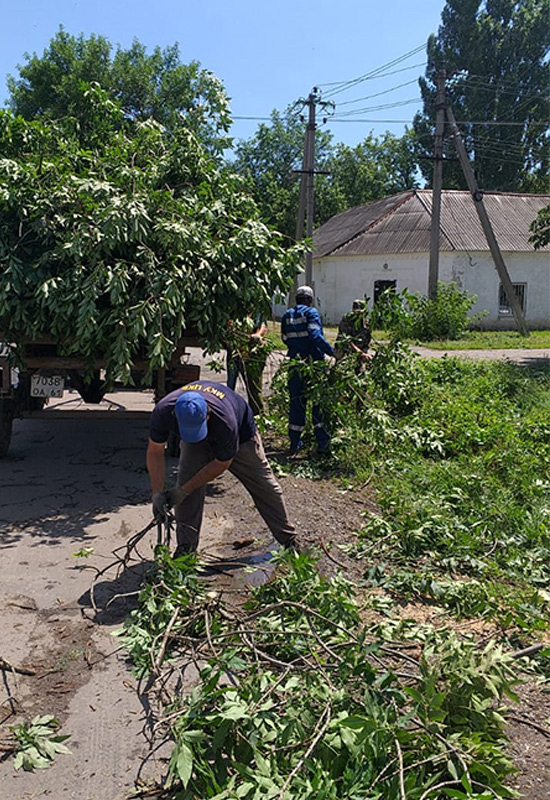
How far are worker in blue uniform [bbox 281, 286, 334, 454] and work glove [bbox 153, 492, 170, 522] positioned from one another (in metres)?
3.56

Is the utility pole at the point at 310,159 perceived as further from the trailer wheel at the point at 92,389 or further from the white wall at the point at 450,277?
the trailer wheel at the point at 92,389

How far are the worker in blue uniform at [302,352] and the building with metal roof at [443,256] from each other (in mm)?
21019

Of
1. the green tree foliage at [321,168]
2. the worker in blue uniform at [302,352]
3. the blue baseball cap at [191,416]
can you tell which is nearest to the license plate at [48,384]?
the worker in blue uniform at [302,352]

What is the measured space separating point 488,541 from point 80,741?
11.1ft

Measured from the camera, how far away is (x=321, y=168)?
50156mm

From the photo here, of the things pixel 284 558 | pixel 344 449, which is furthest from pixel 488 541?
pixel 344 449

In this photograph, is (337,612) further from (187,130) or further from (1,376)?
(187,130)

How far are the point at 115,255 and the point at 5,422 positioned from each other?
2.35 metres

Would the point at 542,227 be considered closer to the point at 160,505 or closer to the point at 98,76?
the point at 160,505

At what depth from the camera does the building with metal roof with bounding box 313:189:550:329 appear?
3055cm

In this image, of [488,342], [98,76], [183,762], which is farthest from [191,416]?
[98,76]

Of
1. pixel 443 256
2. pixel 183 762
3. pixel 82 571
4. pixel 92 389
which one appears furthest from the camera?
pixel 443 256

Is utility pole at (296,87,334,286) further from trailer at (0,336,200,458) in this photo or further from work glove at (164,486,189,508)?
work glove at (164,486,189,508)

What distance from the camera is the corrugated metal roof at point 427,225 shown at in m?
31.2
